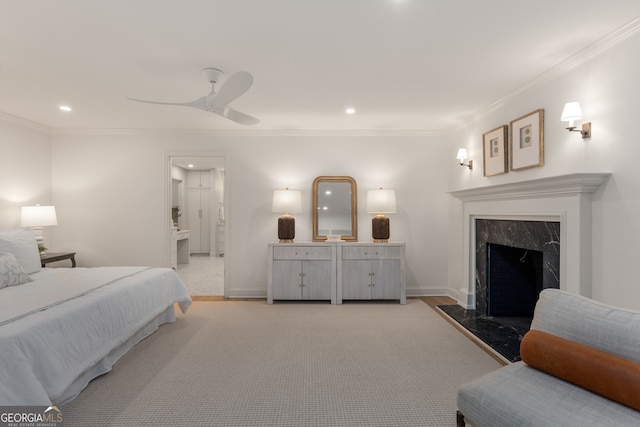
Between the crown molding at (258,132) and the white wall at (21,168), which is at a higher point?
the crown molding at (258,132)

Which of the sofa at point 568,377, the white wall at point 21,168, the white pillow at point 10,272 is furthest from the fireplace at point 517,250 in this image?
the white wall at point 21,168

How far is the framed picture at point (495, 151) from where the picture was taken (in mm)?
3568

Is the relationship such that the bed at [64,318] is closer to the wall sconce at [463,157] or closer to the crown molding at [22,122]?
the crown molding at [22,122]

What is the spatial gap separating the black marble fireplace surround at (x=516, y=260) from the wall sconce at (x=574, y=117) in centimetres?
71

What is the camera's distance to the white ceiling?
2053mm

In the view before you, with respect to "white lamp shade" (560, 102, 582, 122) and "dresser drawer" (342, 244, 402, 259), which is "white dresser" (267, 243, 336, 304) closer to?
"dresser drawer" (342, 244, 402, 259)

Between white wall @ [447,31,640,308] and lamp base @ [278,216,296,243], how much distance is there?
2.95 meters

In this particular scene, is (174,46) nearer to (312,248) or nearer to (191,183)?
(312,248)

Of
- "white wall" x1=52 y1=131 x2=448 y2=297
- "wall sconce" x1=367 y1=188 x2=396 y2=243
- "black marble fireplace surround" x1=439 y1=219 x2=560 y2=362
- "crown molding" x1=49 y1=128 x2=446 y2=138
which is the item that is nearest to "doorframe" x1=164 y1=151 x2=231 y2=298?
"white wall" x1=52 y1=131 x2=448 y2=297

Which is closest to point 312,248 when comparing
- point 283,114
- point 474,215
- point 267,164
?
point 267,164

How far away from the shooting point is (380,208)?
15.2 ft

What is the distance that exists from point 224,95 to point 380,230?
9.30 feet

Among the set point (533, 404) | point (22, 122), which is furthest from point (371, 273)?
point (22, 122)

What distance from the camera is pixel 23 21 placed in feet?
7.11
